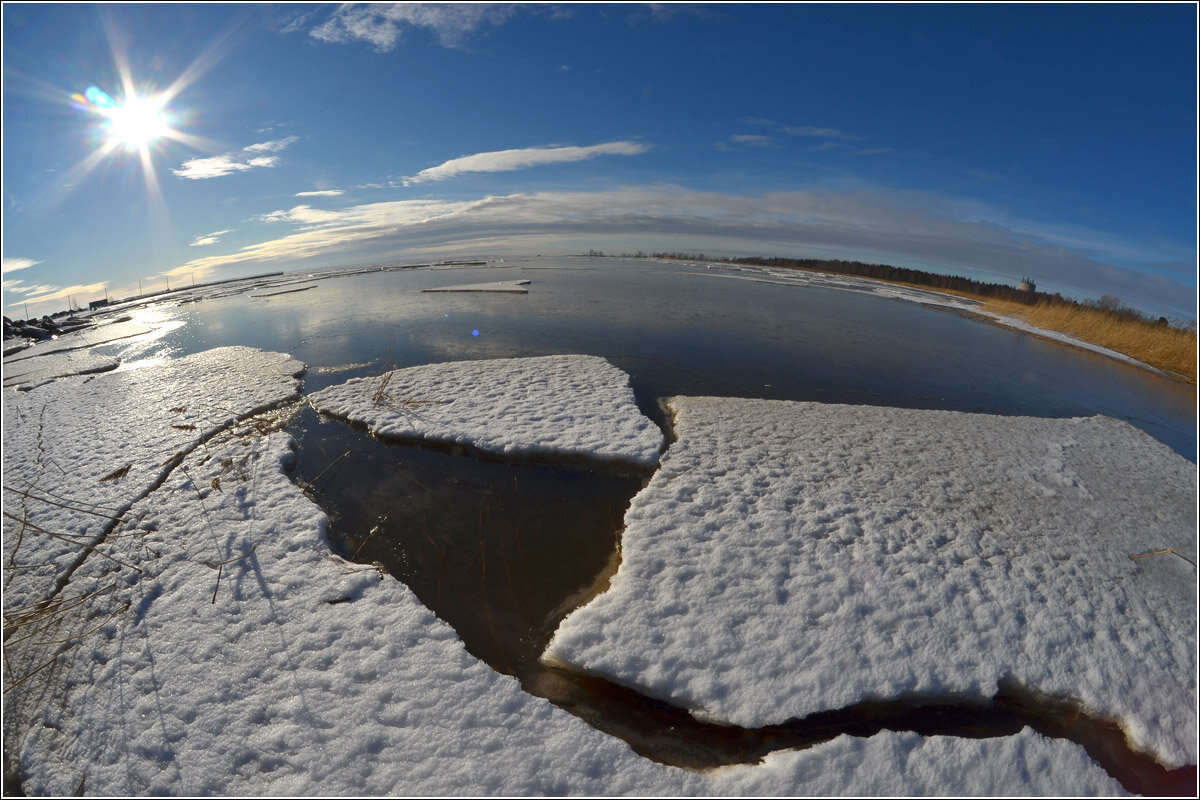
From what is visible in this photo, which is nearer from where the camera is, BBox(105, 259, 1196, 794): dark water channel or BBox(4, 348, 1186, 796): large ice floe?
BBox(4, 348, 1186, 796): large ice floe

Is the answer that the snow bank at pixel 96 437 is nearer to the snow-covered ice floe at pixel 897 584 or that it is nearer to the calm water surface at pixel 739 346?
the calm water surface at pixel 739 346

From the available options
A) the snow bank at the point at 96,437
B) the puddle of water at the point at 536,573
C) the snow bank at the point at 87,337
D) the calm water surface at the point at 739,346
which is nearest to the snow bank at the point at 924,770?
the puddle of water at the point at 536,573

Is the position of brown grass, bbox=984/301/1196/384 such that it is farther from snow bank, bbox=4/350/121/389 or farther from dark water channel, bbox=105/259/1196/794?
snow bank, bbox=4/350/121/389

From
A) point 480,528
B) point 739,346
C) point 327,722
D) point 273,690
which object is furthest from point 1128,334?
point 273,690

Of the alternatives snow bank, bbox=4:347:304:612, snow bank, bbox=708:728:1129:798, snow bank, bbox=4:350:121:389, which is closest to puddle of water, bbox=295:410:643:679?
snow bank, bbox=708:728:1129:798

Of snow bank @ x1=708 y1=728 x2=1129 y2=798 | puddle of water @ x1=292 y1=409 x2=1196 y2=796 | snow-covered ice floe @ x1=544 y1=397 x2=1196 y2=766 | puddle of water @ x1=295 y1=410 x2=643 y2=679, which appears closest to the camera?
snow bank @ x1=708 y1=728 x2=1129 y2=798

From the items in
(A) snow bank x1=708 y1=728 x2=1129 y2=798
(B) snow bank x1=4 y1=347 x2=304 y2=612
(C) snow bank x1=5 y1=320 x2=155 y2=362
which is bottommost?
(A) snow bank x1=708 y1=728 x2=1129 y2=798

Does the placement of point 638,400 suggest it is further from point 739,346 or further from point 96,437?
point 96,437

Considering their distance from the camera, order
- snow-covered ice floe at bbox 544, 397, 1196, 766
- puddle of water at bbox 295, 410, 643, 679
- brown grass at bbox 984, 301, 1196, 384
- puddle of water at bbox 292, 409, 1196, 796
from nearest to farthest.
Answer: puddle of water at bbox 292, 409, 1196, 796 < snow-covered ice floe at bbox 544, 397, 1196, 766 < puddle of water at bbox 295, 410, 643, 679 < brown grass at bbox 984, 301, 1196, 384
